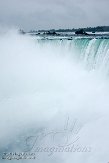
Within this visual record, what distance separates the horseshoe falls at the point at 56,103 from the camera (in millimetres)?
12867

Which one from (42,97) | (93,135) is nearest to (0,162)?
(93,135)

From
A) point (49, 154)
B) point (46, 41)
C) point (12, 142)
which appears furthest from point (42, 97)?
point (46, 41)

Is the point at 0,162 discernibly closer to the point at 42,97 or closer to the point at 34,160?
the point at 34,160

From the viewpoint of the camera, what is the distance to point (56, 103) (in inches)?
801

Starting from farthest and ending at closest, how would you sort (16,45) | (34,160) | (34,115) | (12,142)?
(16,45), (34,115), (12,142), (34,160)

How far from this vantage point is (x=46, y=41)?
37844 millimetres

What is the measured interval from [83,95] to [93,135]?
8.79 metres

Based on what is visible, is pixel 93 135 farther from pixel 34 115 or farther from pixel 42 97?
pixel 42 97

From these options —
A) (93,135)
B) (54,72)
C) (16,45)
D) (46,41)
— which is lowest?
(93,135)

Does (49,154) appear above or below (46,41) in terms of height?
below

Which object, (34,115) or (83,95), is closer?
(34,115)

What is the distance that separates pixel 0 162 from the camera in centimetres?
1259

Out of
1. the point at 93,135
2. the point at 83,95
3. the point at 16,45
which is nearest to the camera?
the point at 93,135

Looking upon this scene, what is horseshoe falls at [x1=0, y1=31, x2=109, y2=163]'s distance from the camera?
12.9 metres
